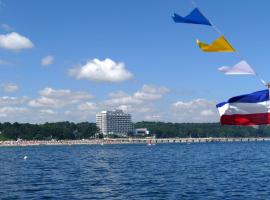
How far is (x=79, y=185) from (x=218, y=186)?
52.7 ft

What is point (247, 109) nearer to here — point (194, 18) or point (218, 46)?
point (218, 46)

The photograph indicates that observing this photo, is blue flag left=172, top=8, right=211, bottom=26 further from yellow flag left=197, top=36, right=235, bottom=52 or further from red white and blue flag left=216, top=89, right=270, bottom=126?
red white and blue flag left=216, top=89, right=270, bottom=126

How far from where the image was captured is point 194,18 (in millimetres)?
19969

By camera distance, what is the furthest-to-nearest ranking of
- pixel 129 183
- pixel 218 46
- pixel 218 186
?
pixel 129 183
pixel 218 186
pixel 218 46

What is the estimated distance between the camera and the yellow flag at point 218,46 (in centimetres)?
1970

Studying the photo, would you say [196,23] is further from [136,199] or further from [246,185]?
[246,185]

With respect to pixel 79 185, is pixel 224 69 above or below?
above

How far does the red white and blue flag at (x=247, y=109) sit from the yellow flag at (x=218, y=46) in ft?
9.92

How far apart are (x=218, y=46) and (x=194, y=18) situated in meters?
1.43

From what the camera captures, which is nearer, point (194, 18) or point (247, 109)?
point (194, 18)

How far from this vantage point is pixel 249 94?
22.0 meters

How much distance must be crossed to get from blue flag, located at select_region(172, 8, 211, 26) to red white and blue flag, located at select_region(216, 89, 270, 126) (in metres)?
4.12

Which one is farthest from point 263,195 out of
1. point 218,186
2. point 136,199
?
point 136,199

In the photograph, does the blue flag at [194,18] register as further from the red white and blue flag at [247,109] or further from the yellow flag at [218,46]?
the red white and blue flag at [247,109]
